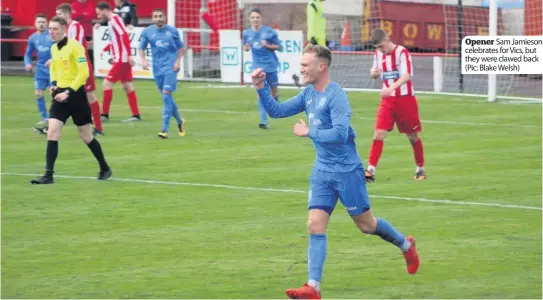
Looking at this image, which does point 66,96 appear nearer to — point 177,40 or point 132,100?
point 177,40

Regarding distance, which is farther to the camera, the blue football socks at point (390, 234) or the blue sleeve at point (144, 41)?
the blue sleeve at point (144, 41)

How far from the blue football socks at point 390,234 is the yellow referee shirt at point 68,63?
6.88 metres

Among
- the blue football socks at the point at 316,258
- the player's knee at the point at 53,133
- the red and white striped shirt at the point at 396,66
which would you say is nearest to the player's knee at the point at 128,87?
the player's knee at the point at 53,133

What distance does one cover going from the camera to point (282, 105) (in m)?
10.0

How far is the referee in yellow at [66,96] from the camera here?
15.6 m

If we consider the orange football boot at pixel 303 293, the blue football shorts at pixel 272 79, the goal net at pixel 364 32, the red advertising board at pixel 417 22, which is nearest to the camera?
the orange football boot at pixel 303 293

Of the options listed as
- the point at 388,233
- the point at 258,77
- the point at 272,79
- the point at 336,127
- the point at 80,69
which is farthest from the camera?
the point at 272,79

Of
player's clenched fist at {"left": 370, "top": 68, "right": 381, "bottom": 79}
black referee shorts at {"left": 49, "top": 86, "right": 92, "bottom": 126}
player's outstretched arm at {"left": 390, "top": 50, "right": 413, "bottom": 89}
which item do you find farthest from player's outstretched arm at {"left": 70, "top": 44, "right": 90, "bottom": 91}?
player's outstretched arm at {"left": 390, "top": 50, "right": 413, "bottom": 89}

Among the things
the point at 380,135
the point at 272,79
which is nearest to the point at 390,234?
the point at 380,135

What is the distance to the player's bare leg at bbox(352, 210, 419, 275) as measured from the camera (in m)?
9.89

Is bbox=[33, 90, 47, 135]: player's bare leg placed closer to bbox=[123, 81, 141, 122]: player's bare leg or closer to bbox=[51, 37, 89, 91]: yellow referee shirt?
bbox=[123, 81, 141, 122]: player's bare leg

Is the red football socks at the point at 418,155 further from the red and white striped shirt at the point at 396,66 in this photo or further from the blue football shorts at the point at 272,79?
the blue football shorts at the point at 272,79

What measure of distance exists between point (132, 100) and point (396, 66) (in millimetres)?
8931

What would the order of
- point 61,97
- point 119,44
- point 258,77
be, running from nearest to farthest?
point 258,77 → point 61,97 → point 119,44
